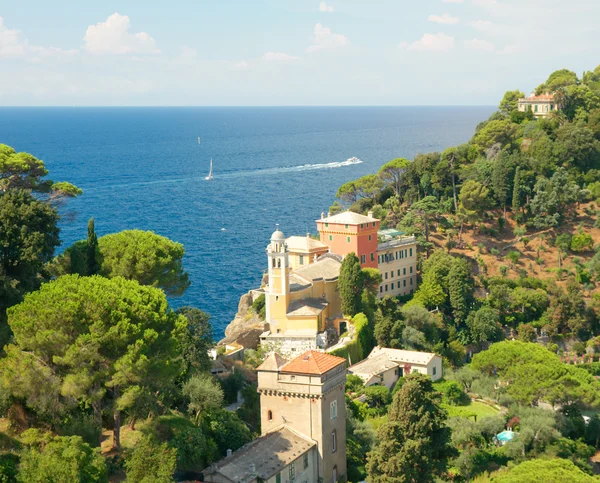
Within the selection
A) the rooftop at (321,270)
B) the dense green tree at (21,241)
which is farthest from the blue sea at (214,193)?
the rooftop at (321,270)

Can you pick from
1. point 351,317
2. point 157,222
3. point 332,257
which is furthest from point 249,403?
point 157,222

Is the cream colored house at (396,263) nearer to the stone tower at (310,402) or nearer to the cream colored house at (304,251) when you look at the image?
the cream colored house at (304,251)

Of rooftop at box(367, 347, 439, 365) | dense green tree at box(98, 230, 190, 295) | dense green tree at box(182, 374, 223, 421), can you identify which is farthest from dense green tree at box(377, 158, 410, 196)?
dense green tree at box(182, 374, 223, 421)

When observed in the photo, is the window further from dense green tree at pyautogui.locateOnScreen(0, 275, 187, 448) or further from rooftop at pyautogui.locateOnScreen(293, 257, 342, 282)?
rooftop at pyautogui.locateOnScreen(293, 257, 342, 282)

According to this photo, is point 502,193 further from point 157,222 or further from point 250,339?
point 157,222

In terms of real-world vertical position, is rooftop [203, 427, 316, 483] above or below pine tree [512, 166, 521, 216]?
below

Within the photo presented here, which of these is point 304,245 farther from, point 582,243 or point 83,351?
point 83,351
